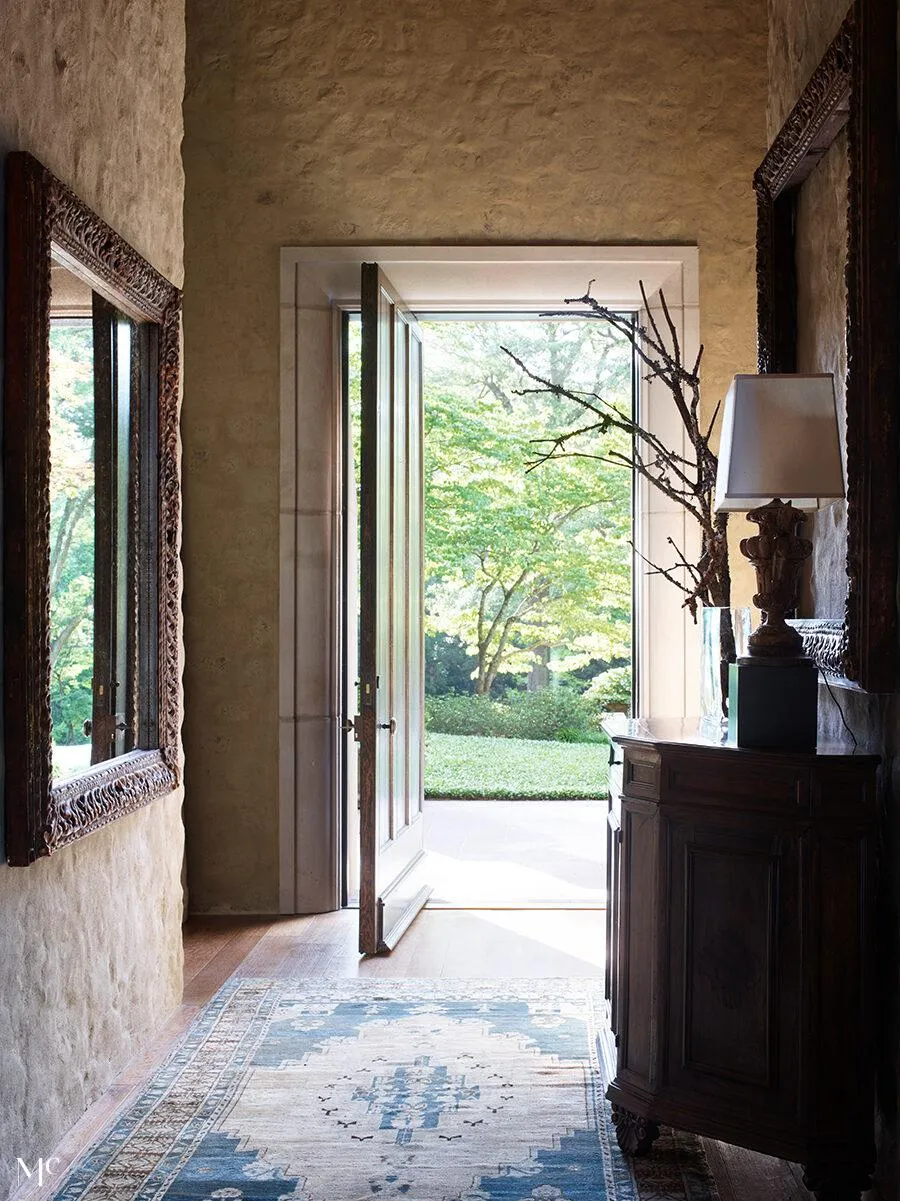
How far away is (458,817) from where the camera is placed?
914 cm

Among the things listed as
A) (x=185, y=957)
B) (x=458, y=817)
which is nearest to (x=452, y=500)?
(x=458, y=817)

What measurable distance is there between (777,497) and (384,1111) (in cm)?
192

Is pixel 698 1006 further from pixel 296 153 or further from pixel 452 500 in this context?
pixel 452 500

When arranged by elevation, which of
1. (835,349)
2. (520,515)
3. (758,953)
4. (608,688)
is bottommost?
(608,688)

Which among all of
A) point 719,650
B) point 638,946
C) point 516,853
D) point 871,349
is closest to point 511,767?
point 516,853

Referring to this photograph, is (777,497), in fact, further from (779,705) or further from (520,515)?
(520,515)

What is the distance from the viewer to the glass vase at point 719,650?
330 centimetres

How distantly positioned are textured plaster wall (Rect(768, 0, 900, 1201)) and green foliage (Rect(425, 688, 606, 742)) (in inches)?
388

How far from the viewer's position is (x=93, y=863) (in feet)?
11.0

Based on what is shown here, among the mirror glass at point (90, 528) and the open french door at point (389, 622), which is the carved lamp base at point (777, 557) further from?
the open french door at point (389, 622)

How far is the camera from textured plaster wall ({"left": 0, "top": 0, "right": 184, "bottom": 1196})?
9.34 ft

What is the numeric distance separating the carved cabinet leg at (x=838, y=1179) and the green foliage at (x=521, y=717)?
1066cm

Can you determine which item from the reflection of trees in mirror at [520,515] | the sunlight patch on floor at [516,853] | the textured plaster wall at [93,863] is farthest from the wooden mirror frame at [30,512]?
the reflection of trees in mirror at [520,515]

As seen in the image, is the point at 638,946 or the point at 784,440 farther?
the point at 638,946
